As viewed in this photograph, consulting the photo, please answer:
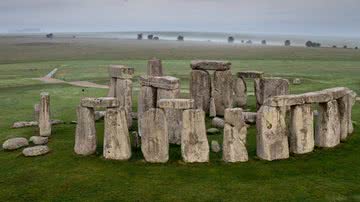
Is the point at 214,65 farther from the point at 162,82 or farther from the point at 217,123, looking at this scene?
the point at 162,82

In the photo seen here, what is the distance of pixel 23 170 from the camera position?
14.1m

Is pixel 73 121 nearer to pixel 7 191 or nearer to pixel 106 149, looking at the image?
pixel 106 149

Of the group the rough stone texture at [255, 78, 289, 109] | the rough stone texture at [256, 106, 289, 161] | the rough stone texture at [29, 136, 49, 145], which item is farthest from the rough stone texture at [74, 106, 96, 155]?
the rough stone texture at [255, 78, 289, 109]

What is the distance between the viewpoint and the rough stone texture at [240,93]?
977 inches

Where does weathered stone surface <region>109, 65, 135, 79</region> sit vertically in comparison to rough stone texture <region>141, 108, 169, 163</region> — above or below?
above

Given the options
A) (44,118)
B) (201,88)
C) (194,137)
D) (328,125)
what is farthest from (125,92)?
(328,125)

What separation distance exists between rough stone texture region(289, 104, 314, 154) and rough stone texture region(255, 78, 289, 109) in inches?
265

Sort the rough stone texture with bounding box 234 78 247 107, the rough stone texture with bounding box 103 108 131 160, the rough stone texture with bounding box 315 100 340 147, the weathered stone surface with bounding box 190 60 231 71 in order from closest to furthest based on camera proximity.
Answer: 1. the rough stone texture with bounding box 103 108 131 160
2. the rough stone texture with bounding box 315 100 340 147
3. the weathered stone surface with bounding box 190 60 231 71
4. the rough stone texture with bounding box 234 78 247 107

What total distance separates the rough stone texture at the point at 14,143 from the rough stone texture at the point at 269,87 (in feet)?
38.5

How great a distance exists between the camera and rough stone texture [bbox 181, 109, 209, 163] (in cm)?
1430

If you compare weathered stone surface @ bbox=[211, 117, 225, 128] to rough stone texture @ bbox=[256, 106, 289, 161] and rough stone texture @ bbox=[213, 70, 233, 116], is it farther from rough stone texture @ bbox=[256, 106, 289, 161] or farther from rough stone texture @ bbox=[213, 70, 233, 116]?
rough stone texture @ bbox=[256, 106, 289, 161]

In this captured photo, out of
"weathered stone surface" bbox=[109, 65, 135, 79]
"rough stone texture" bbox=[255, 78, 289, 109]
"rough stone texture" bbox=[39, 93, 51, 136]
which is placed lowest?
"rough stone texture" bbox=[39, 93, 51, 136]

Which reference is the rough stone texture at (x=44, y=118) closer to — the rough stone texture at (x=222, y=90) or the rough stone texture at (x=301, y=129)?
the rough stone texture at (x=222, y=90)

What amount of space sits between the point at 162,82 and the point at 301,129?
589 cm
